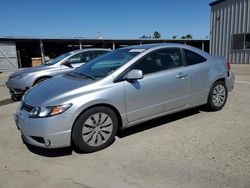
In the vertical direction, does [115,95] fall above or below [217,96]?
above

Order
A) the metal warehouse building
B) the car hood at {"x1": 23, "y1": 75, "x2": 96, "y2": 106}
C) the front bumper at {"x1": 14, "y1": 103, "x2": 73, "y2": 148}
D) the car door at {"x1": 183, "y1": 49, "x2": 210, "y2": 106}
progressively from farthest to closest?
the metal warehouse building
the car door at {"x1": 183, "y1": 49, "x2": 210, "y2": 106}
the car hood at {"x1": 23, "y1": 75, "x2": 96, "y2": 106}
the front bumper at {"x1": 14, "y1": 103, "x2": 73, "y2": 148}

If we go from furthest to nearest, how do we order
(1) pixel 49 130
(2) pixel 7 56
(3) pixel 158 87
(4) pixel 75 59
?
(2) pixel 7 56 → (4) pixel 75 59 → (3) pixel 158 87 → (1) pixel 49 130

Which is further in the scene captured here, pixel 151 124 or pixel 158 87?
pixel 151 124

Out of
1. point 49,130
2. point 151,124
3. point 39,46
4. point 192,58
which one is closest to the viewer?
point 49,130

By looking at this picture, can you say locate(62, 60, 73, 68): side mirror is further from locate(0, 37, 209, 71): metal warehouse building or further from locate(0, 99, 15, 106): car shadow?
locate(0, 37, 209, 71): metal warehouse building

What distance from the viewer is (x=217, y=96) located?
5508 mm

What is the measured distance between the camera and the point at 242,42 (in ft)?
61.9

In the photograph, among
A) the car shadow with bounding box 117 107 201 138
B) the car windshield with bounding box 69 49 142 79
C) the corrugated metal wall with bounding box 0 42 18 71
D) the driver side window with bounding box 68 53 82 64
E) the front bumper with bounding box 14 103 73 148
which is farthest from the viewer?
the corrugated metal wall with bounding box 0 42 18 71

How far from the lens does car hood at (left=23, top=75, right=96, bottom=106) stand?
365cm

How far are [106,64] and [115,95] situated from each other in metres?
0.98

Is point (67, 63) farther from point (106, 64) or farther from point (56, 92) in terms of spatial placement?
point (56, 92)

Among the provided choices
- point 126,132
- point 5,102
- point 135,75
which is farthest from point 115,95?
point 5,102

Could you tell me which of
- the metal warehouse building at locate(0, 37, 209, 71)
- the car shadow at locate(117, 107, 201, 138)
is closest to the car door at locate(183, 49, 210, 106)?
the car shadow at locate(117, 107, 201, 138)

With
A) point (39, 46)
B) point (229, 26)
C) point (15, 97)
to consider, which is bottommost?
point (15, 97)
